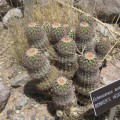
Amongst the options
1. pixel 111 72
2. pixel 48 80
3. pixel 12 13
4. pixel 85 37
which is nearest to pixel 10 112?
pixel 48 80

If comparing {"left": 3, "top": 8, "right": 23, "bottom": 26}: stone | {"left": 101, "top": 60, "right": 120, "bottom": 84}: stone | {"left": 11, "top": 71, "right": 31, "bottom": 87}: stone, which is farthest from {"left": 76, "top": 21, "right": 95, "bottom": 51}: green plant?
{"left": 3, "top": 8, "right": 23, "bottom": 26}: stone

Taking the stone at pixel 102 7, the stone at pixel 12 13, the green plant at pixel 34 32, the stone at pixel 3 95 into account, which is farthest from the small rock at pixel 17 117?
the stone at pixel 102 7

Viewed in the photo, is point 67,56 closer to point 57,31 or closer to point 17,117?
point 57,31

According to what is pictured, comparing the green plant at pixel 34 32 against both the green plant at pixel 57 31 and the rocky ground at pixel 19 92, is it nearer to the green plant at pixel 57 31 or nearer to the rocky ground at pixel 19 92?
the green plant at pixel 57 31

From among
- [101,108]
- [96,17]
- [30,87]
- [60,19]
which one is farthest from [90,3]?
[101,108]

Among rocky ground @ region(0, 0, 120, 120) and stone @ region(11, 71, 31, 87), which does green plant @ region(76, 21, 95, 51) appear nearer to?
rocky ground @ region(0, 0, 120, 120)
